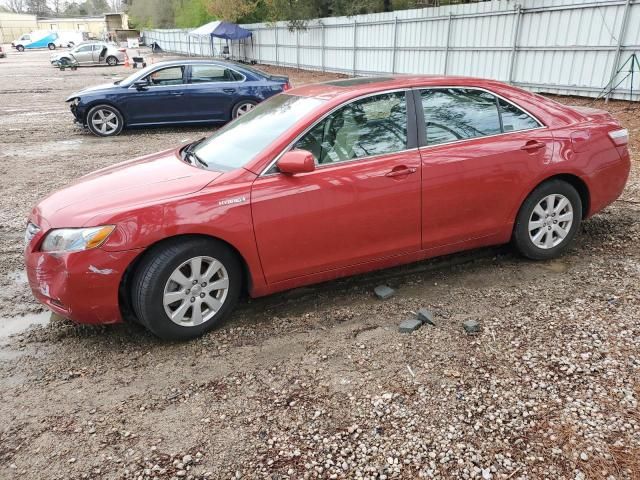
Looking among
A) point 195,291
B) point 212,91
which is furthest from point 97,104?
point 195,291

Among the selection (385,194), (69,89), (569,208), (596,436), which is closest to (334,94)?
(385,194)

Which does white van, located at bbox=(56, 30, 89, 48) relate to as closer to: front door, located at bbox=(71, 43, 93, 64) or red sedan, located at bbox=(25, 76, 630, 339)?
front door, located at bbox=(71, 43, 93, 64)

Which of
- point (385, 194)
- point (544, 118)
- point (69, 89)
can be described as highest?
point (544, 118)

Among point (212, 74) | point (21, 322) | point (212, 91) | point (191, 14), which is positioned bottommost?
point (21, 322)

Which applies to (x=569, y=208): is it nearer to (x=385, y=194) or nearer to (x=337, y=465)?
(x=385, y=194)

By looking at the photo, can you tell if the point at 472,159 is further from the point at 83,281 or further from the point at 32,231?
the point at 32,231

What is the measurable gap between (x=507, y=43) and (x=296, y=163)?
12936 mm

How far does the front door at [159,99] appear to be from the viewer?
11117 millimetres

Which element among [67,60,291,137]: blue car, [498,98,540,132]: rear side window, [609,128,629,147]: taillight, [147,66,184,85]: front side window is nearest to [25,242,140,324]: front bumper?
[498,98,540,132]: rear side window

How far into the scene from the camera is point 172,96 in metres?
11.2

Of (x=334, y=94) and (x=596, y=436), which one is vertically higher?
(x=334, y=94)

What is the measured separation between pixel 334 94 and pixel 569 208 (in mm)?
2272

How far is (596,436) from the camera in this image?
8.36ft

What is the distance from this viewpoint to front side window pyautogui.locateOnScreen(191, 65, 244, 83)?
11.4 m
